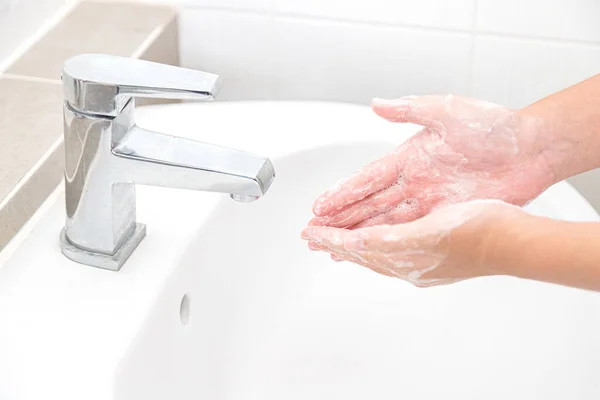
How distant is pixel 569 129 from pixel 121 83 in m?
0.42

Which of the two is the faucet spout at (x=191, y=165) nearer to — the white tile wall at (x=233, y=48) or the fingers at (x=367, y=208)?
the fingers at (x=367, y=208)

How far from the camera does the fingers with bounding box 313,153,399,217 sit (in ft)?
2.60

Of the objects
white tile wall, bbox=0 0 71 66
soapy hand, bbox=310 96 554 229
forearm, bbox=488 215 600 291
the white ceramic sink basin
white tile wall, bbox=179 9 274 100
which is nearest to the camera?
forearm, bbox=488 215 600 291

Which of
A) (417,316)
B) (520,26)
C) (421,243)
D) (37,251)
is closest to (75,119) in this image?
(37,251)

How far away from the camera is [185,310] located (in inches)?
31.8

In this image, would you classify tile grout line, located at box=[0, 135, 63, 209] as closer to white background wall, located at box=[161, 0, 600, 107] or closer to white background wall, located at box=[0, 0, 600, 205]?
white background wall, located at box=[0, 0, 600, 205]

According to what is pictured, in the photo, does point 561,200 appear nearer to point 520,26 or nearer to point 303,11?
point 520,26

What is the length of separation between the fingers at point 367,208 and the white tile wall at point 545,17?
0.33m

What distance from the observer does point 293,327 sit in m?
0.93

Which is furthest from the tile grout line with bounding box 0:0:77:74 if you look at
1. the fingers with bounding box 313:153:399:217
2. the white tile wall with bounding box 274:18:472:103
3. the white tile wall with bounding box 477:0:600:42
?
the white tile wall with bounding box 477:0:600:42

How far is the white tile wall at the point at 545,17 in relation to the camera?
1.01 meters

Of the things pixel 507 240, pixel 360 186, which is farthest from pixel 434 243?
pixel 360 186

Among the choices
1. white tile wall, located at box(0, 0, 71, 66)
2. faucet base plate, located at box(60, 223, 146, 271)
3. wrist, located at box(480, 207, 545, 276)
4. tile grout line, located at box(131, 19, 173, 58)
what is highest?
white tile wall, located at box(0, 0, 71, 66)

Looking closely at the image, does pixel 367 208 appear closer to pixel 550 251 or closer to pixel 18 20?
pixel 550 251
